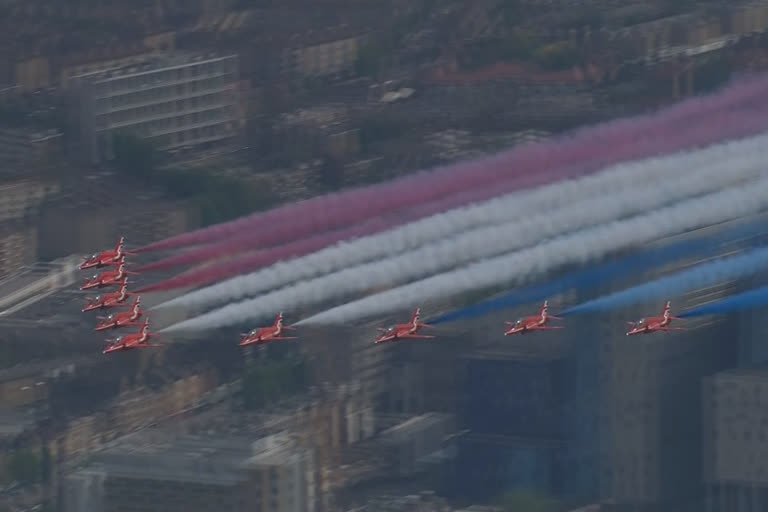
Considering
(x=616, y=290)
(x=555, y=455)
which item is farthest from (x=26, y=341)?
→ (x=616, y=290)

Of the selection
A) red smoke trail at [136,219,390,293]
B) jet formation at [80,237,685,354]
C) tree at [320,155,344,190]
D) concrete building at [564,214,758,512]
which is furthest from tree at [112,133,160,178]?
red smoke trail at [136,219,390,293]

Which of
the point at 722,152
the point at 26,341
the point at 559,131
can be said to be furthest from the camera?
the point at 559,131

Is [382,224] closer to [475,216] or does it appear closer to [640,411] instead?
[475,216]

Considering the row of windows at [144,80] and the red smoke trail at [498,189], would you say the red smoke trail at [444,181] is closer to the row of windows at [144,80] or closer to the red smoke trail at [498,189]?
the red smoke trail at [498,189]

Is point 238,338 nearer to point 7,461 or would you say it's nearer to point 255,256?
point 7,461

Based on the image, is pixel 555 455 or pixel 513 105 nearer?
pixel 555 455
